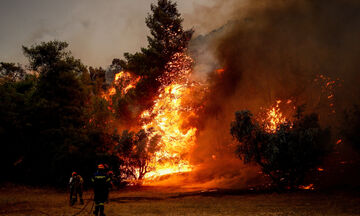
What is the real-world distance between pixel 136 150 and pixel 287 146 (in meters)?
16.6

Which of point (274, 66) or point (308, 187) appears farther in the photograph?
point (274, 66)

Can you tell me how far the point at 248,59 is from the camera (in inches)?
1818

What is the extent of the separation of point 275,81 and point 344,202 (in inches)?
1044

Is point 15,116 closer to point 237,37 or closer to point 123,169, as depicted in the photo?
point 123,169

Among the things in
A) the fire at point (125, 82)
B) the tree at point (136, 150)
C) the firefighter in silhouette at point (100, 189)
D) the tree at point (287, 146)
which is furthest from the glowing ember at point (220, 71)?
Answer: the firefighter in silhouette at point (100, 189)

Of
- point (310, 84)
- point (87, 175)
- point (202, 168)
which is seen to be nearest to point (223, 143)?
point (202, 168)

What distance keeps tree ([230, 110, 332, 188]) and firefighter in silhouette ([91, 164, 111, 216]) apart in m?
14.7

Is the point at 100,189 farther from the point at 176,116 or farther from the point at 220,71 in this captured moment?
the point at 220,71

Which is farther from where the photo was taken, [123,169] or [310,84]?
[310,84]

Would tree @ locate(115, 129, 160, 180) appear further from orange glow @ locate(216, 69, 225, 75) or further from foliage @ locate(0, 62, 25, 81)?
foliage @ locate(0, 62, 25, 81)

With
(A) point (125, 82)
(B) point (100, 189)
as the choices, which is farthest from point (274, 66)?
(B) point (100, 189)

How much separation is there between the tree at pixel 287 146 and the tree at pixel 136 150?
1161 centimetres

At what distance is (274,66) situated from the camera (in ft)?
140

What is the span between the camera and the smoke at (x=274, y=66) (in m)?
36.7
